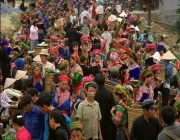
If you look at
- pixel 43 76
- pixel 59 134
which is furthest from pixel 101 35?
pixel 59 134

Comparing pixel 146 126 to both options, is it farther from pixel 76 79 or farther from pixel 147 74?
pixel 76 79

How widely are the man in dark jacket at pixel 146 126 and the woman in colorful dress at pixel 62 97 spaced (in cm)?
153

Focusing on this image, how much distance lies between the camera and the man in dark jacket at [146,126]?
741 cm

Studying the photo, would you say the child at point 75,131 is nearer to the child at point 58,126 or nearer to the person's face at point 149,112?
the child at point 58,126

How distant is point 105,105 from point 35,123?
1767 mm

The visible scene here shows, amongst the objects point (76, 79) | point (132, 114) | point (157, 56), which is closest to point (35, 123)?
point (132, 114)

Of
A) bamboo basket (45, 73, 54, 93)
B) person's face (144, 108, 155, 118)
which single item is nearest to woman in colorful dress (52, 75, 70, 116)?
bamboo basket (45, 73, 54, 93)

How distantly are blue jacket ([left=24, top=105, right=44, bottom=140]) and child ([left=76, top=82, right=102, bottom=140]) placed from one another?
0.82 meters

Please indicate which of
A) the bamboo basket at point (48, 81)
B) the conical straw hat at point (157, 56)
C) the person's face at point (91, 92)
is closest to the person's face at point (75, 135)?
the person's face at point (91, 92)

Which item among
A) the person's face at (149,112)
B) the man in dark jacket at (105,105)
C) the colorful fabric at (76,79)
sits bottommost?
the man in dark jacket at (105,105)

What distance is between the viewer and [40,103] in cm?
710

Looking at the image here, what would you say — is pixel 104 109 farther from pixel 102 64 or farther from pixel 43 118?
pixel 102 64

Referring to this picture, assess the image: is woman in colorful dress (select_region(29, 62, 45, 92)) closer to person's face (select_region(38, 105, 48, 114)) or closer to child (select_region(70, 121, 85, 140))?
person's face (select_region(38, 105, 48, 114))

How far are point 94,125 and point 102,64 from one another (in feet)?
12.8
